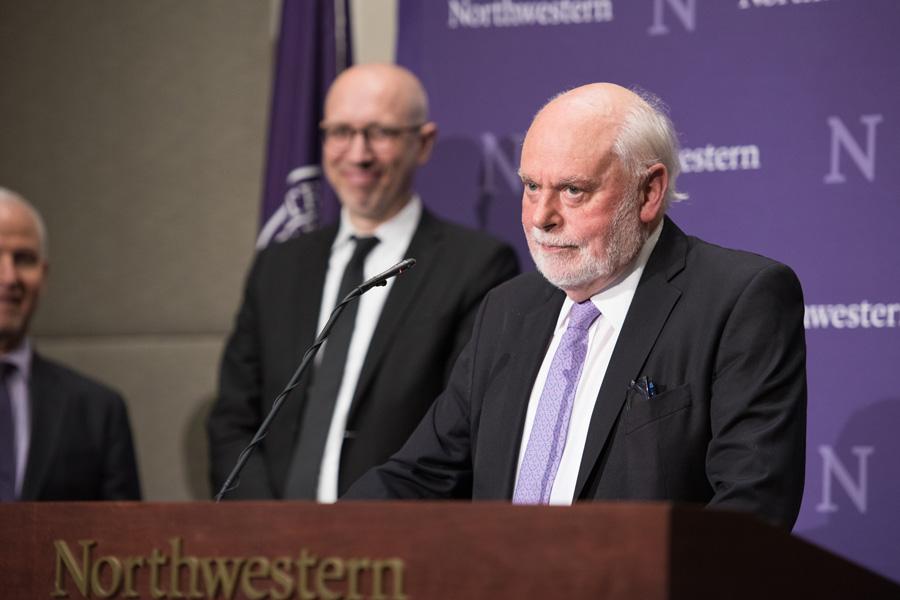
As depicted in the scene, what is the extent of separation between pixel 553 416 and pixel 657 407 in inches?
9.2

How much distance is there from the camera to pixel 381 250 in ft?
12.7

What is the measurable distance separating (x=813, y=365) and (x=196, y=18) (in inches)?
109

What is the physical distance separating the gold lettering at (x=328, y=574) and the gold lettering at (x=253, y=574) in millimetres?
78

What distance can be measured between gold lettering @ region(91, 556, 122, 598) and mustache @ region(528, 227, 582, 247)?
113 centimetres

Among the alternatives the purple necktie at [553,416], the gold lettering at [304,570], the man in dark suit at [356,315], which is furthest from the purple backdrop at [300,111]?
the gold lettering at [304,570]

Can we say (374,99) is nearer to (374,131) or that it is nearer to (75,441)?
(374,131)

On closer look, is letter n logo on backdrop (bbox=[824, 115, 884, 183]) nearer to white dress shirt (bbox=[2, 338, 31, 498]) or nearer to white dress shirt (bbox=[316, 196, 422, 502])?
white dress shirt (bbox=[316, 196, 422, 502])

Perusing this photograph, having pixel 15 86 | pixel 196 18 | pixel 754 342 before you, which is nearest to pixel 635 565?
pixel 754 342

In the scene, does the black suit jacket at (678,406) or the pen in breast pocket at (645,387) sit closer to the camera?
the black suit jacket at (678,406)

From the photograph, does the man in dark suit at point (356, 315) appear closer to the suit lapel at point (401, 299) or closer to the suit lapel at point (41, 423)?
the suit lapel at point (401, 299)

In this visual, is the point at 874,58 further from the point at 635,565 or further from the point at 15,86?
the point at 15,86

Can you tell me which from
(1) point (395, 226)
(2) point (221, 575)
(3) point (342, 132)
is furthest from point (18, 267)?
(2) point (221, 575)

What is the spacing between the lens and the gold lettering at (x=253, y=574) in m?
1.84

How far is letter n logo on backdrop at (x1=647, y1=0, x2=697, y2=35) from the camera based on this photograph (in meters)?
3.91
